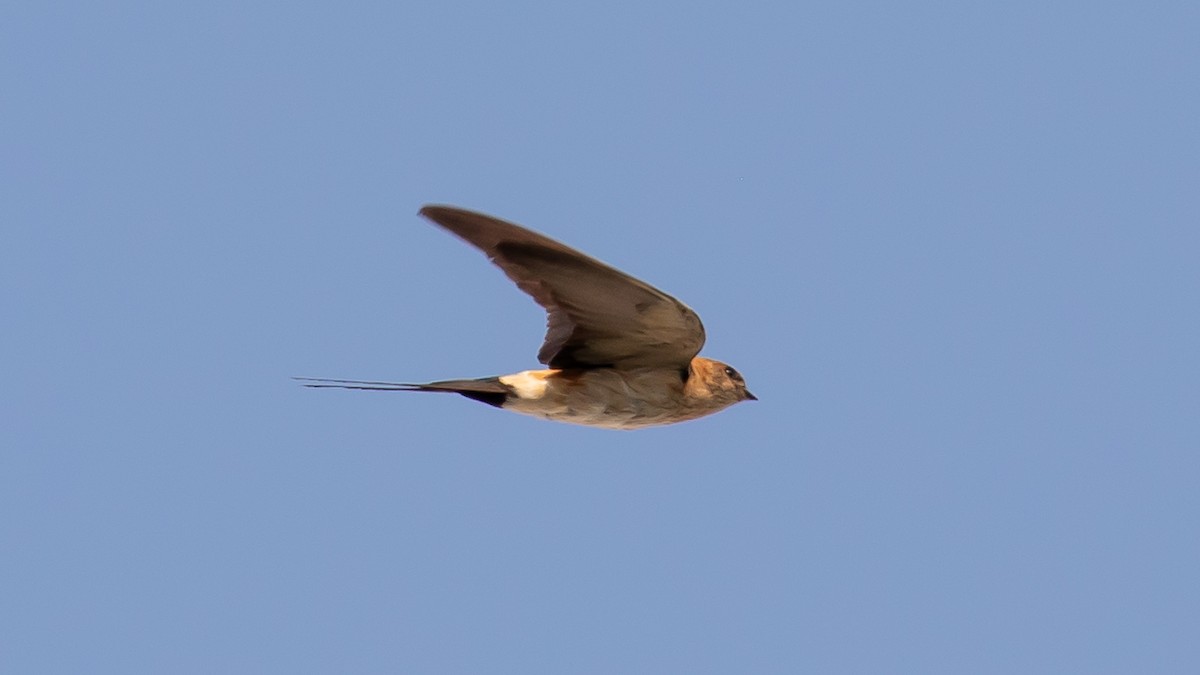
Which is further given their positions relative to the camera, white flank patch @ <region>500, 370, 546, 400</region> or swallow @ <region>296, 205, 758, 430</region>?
white flank patch @ <region>500, 370, 546, 400</region>

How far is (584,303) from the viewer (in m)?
10.3

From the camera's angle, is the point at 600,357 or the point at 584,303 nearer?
the point at 584,303

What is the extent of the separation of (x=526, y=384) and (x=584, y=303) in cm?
94

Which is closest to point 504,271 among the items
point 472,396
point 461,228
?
point 461,228

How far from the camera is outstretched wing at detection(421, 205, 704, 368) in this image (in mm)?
9484

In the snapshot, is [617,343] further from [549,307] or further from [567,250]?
→ [567,250]

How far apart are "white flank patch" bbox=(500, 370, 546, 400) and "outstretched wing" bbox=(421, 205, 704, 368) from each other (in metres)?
0.20

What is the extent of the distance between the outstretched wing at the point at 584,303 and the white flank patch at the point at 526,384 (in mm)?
199

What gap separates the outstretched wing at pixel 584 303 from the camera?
9.48 meters

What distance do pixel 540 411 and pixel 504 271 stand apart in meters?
1.51

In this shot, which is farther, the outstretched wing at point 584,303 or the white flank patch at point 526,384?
the white flank patch at point 526,384

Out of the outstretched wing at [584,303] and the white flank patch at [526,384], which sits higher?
Answer: the outstretched wing at [584,303]

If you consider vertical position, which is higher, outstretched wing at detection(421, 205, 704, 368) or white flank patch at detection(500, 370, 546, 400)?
outstretched wing at detection(421, 205, 704, 368)

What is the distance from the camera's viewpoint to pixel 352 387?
9.09 metres
